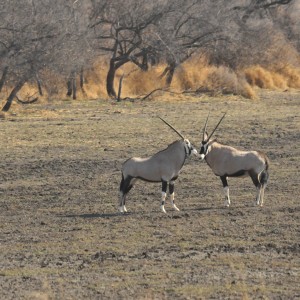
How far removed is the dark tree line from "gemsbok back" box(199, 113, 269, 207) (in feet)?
47.2

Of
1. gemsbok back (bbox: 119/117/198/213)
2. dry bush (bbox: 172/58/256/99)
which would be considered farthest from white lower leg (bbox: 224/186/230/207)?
dry bush (bbox: 172/58/256/99)

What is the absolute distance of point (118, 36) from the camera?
3403 cm

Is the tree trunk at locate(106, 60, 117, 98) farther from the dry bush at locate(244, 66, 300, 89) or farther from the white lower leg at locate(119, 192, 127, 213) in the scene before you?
the white lower leg at locate(119, 192, 127, 213)

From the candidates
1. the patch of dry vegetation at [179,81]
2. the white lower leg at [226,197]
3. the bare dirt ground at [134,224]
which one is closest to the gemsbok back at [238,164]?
the white lower leg at [226,197]

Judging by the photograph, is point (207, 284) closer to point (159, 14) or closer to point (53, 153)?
point (53, 153)

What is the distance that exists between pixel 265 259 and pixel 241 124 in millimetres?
14242

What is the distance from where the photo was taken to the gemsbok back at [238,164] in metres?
13.4

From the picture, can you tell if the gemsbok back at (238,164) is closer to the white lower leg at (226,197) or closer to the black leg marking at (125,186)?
the white lower leg at (226,197)

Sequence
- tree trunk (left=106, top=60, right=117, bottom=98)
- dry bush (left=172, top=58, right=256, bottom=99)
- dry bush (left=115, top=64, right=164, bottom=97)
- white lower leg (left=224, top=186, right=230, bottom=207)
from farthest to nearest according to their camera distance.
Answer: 1. dry bush (left=115, top=64, right=164, bottom=97)
2. dry bush (left=172, top=58, right=256, bottom=99)
3. tree trunk (left=106, top=60, right=117, bottom=98)
4. white lower leg (left=224, top=186, right=230, bottom=207)

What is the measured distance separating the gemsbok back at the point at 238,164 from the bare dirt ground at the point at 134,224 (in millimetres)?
309

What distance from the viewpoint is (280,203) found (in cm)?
1362

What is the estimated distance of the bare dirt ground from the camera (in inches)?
357

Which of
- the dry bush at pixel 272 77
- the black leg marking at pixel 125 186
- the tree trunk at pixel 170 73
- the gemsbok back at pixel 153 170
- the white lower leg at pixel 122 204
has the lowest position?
the dry bush at pixel 272 77

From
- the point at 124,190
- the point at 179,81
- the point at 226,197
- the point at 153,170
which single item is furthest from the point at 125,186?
the point at 179,81
